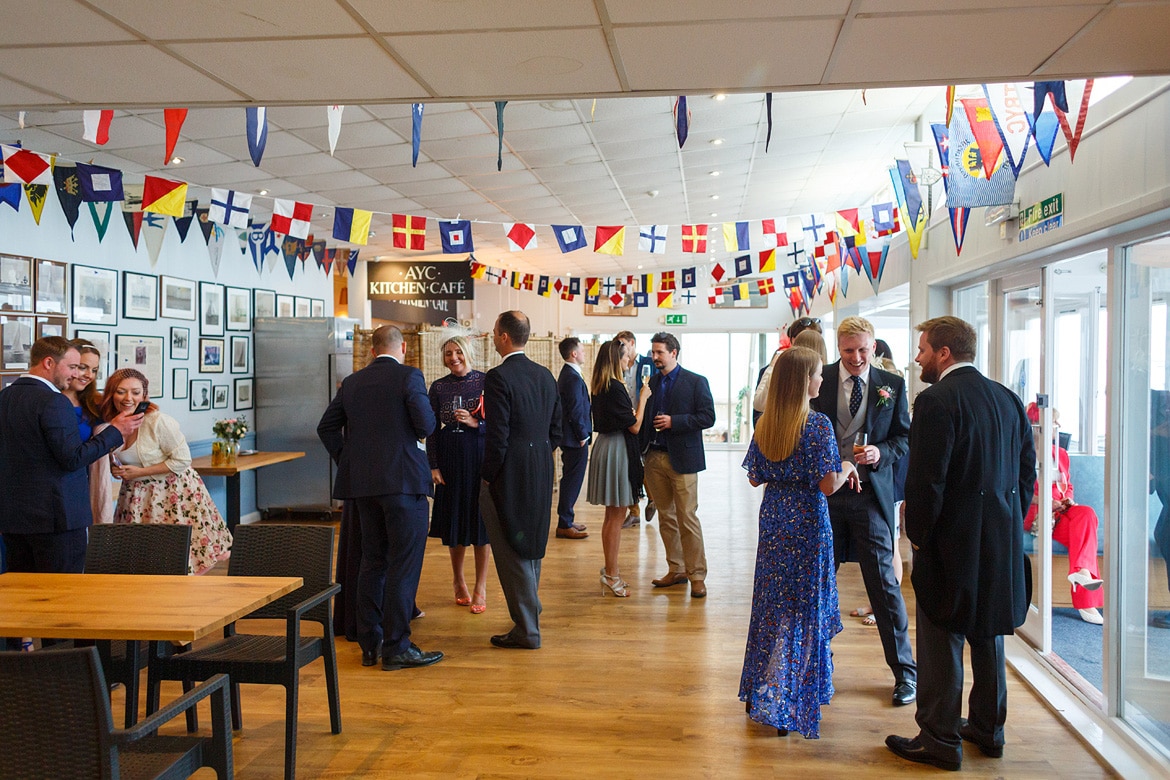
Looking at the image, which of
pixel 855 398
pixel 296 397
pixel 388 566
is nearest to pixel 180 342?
pixel 296 397

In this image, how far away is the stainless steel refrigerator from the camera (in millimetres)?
8648

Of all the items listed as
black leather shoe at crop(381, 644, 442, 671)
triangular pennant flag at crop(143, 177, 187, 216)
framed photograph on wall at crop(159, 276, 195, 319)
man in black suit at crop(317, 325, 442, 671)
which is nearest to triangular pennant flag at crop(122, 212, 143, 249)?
framed photograph on wall at crop(159, 276, 195, 319)

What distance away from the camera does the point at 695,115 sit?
6.61 metres

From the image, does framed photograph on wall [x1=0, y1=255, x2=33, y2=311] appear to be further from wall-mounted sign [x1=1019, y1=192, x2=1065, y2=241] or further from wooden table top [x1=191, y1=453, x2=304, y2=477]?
wall-mounted sign [x1=1019, y1=192, x2=1065, y2=241]

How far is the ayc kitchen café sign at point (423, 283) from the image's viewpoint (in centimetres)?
1081

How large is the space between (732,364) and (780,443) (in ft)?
49.6

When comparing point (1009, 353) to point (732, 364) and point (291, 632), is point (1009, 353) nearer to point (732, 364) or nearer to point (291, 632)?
point (291, 632)

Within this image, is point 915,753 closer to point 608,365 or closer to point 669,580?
point 669,580

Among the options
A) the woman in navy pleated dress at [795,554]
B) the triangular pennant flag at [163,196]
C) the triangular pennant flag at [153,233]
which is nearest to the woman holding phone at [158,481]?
the triangular pennant flag at [163,196]

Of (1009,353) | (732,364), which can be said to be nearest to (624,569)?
(1009,353)

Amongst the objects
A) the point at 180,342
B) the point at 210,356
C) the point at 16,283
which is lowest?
the point at 210,356

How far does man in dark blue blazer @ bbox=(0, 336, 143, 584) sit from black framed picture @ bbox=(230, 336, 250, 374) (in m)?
4.66

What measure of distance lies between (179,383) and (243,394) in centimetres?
105

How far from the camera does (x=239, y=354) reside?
8695 millimetres
